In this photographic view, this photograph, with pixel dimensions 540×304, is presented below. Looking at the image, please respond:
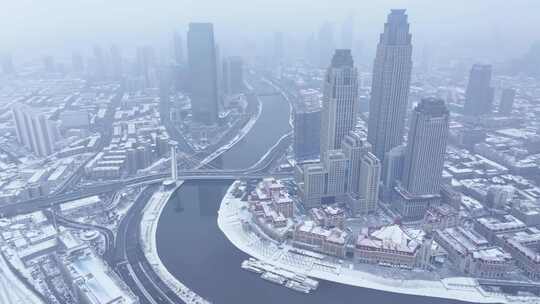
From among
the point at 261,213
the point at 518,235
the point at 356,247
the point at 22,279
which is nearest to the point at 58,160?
the point at 22,279

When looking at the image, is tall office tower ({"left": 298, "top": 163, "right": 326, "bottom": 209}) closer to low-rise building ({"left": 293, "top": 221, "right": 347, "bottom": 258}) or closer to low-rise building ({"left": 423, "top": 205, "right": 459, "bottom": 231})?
low-rise building ({"left": 293, "top": 221, "right": 347, "bottom": 258})

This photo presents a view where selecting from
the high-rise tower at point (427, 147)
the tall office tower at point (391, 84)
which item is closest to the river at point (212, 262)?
the high-rise tower at point (427, 147)

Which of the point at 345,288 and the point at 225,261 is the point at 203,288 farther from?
the point at 345,288

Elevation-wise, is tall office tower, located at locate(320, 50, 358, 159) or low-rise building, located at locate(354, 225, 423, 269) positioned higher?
tall office tower, located at locate(320, 50, 358, 159)

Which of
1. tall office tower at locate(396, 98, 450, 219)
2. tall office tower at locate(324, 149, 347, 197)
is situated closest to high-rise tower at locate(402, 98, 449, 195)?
tall office tower at locate(396, 98, 450, 219)

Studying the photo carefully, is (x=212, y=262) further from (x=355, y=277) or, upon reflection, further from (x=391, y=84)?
(x=391, y=84)

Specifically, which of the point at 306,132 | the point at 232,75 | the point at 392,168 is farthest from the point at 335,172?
the point at 232,75
